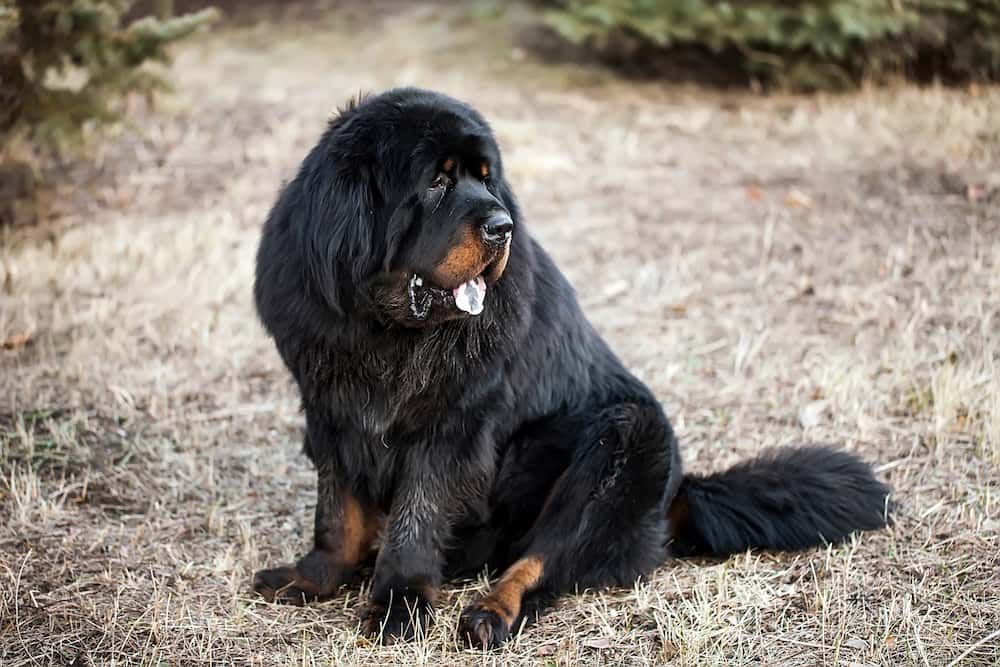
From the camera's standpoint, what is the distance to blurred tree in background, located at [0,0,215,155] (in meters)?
6.23

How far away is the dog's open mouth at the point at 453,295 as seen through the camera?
3416 millimetres

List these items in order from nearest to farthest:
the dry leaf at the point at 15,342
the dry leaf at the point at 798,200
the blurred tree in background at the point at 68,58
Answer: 1. the dry leaf at the point at 15,342
2. the blurred tree in background at the point at 68,58
3. the dry leaf at the point at 798,200

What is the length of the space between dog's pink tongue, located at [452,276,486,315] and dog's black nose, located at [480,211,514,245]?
0.16 metres

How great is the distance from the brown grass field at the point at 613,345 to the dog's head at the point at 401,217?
1043mm

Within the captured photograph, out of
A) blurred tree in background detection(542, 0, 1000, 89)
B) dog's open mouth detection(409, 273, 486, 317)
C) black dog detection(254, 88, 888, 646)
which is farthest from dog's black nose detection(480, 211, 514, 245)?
blurred tree in background detection(542, 0, 1000, 89)

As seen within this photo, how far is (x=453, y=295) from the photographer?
3422 mm

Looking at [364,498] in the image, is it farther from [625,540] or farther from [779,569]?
[779,569]

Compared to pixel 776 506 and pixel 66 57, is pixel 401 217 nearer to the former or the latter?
pixel 776 506

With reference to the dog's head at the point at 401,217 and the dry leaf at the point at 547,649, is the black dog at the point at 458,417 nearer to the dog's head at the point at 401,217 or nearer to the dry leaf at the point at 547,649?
the dog's head at the point at 401,217

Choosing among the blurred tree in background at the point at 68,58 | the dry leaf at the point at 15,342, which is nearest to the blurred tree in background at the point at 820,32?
the blurred tree in background at the point at 68,58

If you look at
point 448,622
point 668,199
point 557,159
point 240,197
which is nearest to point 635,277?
point 668,199

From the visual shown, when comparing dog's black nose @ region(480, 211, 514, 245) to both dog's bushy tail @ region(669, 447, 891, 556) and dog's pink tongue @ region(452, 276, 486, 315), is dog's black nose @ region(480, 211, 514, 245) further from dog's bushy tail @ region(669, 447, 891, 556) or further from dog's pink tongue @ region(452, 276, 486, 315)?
dog's bushy tail @ region(669, 447, 891, 556)

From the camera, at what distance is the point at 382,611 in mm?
3488

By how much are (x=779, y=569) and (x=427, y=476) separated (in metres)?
1.26
